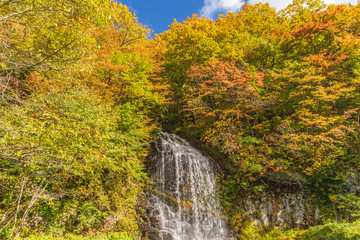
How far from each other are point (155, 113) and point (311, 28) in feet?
41.3

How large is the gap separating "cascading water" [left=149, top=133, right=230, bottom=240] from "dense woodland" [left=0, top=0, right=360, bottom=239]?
0.81 m

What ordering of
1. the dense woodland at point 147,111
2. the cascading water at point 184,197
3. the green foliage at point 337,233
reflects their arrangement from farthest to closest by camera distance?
the cascading water at point 184,197, the green foliage at point 337,233, the dense woodland at point 147,111

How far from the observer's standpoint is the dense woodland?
4312 mm

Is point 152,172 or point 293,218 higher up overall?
point 152,172

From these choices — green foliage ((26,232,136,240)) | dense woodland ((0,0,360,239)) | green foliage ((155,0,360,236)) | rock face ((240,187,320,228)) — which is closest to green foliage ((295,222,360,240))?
rock face ((240,187,320,228))

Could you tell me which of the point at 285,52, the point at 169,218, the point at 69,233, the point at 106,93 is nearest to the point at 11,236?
the point at 69,233

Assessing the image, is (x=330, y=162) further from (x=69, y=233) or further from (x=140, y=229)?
(x=69, y=233)

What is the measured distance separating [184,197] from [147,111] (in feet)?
17.8

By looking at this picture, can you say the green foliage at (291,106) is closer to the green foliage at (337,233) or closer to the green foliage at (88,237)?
the green foliage at (337,233)

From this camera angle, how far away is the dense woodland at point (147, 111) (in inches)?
170

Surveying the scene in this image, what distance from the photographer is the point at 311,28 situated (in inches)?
462

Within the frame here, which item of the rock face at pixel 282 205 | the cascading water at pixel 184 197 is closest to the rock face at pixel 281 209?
the rock face at pixel 282 205

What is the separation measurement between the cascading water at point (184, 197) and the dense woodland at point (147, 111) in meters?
0.81

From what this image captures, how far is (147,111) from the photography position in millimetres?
11039
